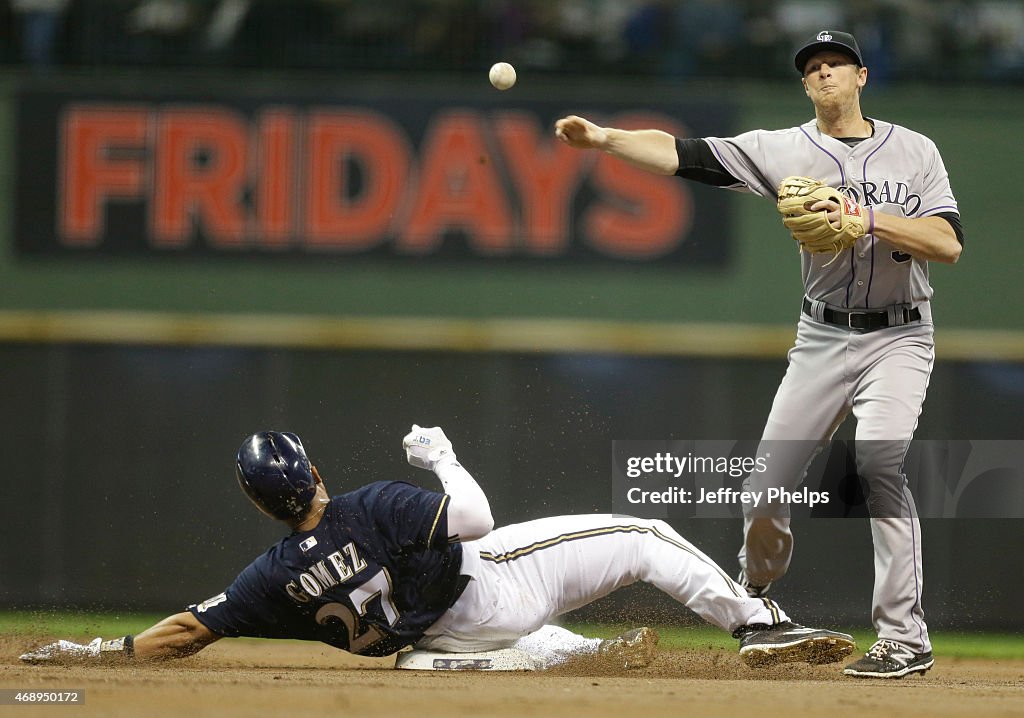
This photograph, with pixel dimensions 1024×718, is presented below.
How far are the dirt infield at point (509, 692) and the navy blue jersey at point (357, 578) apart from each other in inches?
6.5

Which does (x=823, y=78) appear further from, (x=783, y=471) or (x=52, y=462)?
(x=52, y=462)

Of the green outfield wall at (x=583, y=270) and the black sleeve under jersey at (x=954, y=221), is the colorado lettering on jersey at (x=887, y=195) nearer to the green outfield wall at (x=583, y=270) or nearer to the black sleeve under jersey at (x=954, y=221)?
the black sleeve under jersey at (x=954, y=221)

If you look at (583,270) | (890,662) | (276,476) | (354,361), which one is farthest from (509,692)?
(583,270)

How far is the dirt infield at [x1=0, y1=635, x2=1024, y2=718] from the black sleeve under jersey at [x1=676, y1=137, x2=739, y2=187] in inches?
67.1

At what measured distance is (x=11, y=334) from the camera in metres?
6.98

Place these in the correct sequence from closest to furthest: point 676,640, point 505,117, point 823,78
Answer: point 823,78 < point 676,640 < point 505,117

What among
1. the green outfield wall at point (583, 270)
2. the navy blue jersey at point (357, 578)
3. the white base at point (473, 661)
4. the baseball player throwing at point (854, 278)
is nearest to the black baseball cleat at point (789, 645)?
the baseball player throwing at point (854, 278)

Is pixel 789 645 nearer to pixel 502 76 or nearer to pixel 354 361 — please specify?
pixel 502 76

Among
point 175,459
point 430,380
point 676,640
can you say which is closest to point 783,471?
point 676,640

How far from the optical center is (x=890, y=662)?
414 cm

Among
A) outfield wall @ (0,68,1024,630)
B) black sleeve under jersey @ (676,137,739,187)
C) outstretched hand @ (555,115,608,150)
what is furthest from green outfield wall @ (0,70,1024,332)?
outstretched hand @ (555,115,608,150)

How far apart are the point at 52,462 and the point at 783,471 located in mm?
4270

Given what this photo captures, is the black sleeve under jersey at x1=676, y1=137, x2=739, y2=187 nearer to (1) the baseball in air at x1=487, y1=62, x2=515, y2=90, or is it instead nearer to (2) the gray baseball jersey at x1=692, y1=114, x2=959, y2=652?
(2) the gray baseball jersey at x1=692, y1=114, x2=959, y2=652

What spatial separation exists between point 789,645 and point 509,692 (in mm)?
1009
